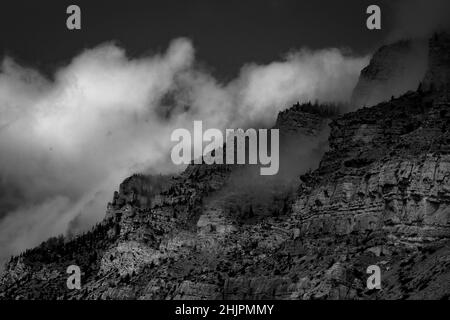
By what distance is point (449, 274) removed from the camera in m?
195
